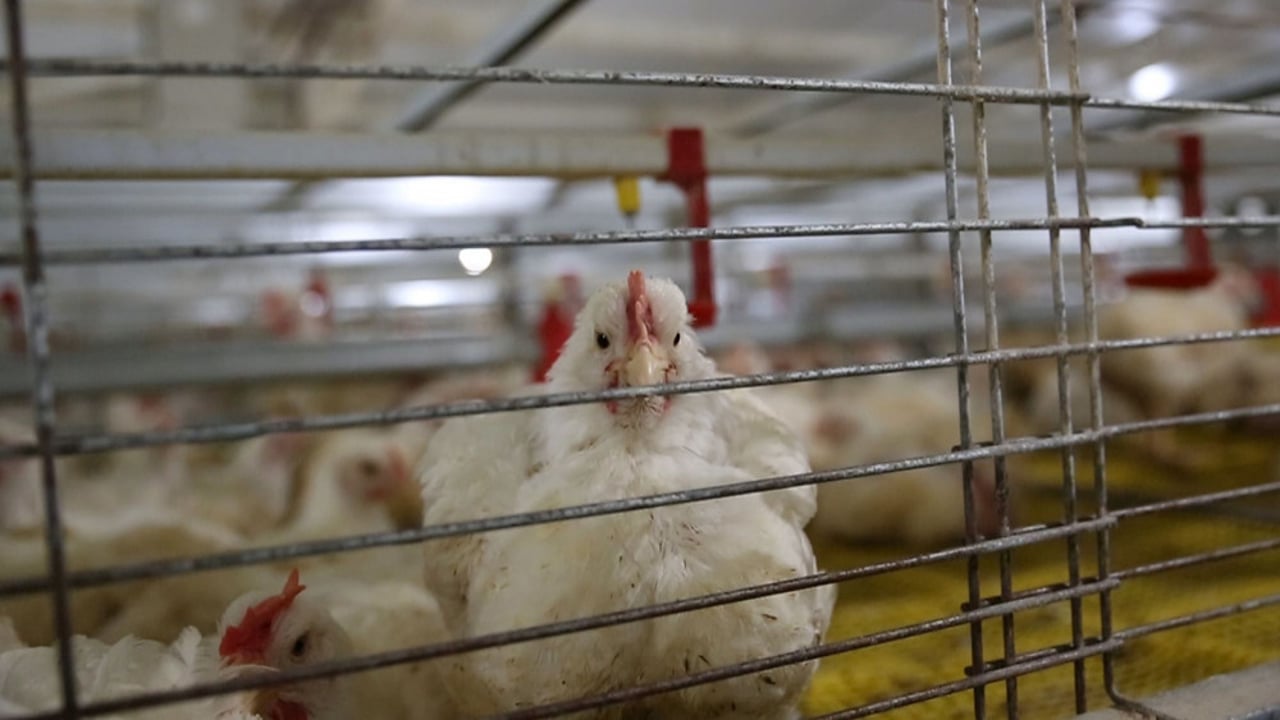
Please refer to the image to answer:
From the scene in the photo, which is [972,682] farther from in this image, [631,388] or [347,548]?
[347,548]

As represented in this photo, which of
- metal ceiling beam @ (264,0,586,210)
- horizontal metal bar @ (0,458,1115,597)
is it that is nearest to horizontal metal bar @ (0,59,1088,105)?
horizontal metal bar @ (0,458,1115,597)

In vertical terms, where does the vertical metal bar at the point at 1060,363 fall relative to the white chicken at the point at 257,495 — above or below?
above

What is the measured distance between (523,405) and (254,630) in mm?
689

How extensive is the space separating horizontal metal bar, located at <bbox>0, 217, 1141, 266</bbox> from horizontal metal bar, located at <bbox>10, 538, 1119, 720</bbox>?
353mm

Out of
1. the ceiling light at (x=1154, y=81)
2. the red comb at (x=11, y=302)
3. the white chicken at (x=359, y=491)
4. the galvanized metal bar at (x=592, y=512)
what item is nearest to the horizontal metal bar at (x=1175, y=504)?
the galvanized metal bar at (x=592, y=512)

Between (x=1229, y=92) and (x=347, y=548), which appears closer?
(x=347, y=548)

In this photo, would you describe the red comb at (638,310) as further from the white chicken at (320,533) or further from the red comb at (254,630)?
the white chicken at (320,533)

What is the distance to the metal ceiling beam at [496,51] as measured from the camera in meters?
1.92

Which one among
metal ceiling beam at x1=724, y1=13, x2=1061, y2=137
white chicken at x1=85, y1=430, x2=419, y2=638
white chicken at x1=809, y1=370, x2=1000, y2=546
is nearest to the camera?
white chicken at x1=85, y1=430, x2=419, y2=638

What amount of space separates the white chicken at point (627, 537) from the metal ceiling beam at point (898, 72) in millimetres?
697

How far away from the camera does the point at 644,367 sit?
1229 mm

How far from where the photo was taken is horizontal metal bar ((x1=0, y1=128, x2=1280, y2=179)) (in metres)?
1.35

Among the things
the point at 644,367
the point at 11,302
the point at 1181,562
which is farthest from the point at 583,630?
the point at 11,302

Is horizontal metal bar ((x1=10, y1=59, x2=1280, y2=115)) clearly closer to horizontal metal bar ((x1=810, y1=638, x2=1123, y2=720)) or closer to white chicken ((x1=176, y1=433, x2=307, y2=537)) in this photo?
horizontal metal bar ((x1=810, y1=638, x2=1123, y2=720))
